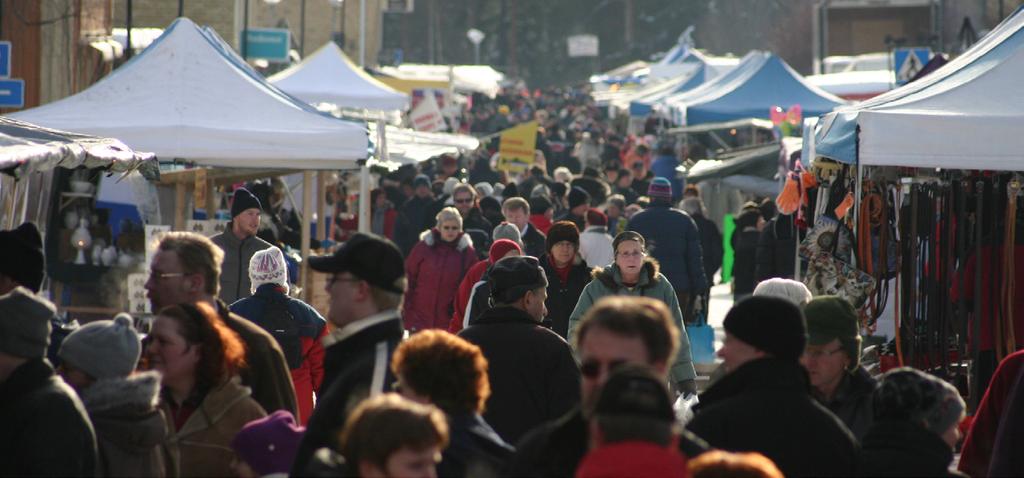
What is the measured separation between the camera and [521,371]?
6.42m

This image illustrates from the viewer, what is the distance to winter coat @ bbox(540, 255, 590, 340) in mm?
10109

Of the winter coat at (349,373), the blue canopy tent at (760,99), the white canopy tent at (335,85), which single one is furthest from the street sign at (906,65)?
the winter coat at (349,373)

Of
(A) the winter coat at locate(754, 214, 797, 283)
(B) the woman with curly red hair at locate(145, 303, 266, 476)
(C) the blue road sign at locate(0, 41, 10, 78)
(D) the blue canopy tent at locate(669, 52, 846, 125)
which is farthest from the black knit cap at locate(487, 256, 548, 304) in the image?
(D) the blue canopy tent at locate(669, 52, 846, 125)

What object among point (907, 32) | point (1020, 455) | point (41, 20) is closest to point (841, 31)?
point (907, 32)

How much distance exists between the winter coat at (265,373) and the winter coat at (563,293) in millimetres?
4656

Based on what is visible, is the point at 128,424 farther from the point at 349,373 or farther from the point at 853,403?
the point at 853,403

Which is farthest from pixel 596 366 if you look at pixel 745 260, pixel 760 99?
pixel 760 99

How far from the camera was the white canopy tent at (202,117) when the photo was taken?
449 inches

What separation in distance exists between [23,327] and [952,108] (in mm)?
5141

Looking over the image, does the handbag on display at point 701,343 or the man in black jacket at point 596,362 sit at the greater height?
the man in black jacket at point 596,362

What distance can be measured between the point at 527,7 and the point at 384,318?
3900 inches

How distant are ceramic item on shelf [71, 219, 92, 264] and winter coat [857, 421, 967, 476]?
28.3 feet

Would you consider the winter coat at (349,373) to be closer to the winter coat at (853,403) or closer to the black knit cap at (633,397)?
the black knit cap at (633,397)

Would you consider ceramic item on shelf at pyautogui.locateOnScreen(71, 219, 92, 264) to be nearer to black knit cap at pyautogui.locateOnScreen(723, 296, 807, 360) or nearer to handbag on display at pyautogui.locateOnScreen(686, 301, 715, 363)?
handbag on display at pyautogui.locateOnScreen(686, 301, 715, 363)
